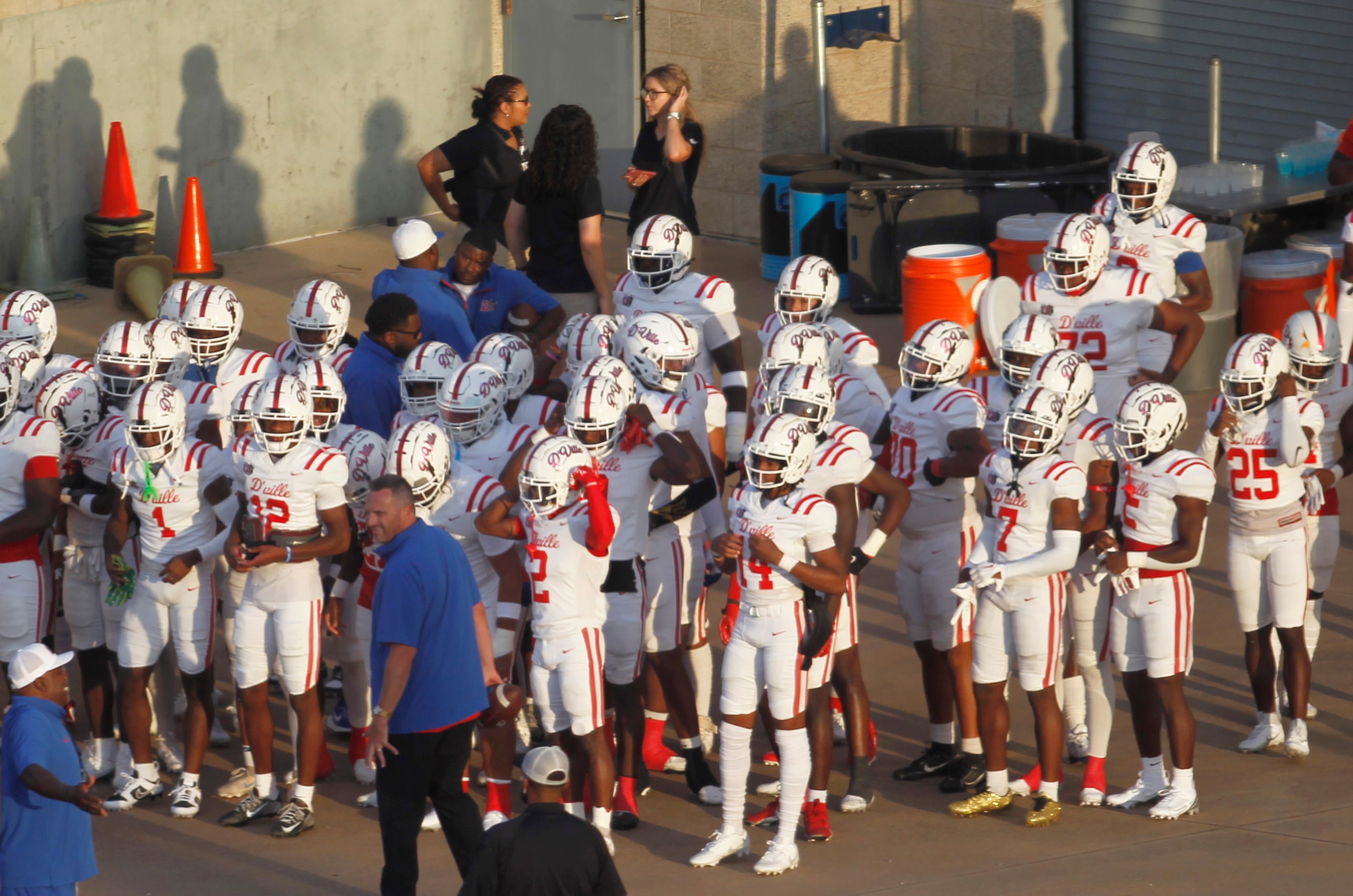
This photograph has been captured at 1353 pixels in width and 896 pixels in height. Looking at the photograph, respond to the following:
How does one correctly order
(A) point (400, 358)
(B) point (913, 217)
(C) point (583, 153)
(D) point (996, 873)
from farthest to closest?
(B) point (913, 217)
(C) point (583, 153)
(A) point (400, 358)
(D) point (996, 873)

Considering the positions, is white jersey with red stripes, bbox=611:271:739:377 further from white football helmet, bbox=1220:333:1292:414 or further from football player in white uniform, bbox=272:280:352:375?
white football helmet, bbox=1220:333:1292:414

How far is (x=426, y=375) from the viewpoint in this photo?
8.20 meters

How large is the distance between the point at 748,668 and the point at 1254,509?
2.38 metres

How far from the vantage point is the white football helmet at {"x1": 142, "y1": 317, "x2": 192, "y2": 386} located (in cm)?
847

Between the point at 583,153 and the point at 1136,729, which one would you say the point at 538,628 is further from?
the point at 583,153

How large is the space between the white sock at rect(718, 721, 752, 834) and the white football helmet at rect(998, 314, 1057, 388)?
201 centimetres

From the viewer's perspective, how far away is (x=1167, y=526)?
295 inches

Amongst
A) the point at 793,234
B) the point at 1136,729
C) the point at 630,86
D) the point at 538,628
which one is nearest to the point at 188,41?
the point at 630,86

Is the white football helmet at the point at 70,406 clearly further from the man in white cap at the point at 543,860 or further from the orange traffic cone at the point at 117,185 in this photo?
the orange traffic cone at the point at 117,185

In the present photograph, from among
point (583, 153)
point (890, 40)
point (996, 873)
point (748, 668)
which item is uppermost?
point (890, 40)

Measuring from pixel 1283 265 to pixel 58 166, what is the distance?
944 cm

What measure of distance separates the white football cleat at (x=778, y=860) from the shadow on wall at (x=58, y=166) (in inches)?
398

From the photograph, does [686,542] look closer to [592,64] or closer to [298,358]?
[298,358]

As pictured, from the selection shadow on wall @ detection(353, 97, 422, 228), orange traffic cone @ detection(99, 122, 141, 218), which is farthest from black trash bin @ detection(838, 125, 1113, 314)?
orange traffic cone @ detection(99, 122, 141, 218)
